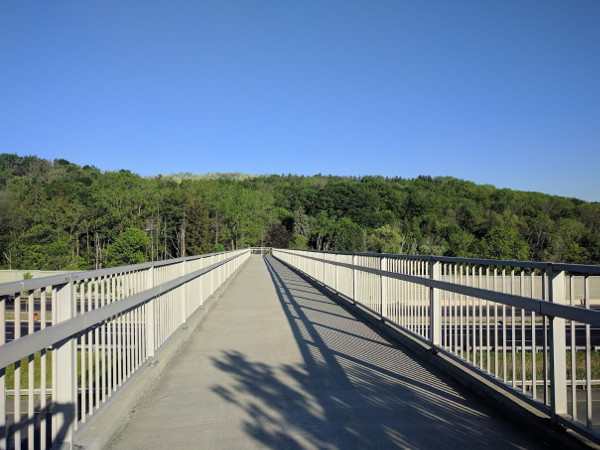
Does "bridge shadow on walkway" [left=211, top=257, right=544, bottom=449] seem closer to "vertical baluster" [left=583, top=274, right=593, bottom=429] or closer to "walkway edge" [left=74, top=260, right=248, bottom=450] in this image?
"vertical baluster" [left=583, top=274, right=593, bottom=429]

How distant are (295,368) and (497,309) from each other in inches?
96.9

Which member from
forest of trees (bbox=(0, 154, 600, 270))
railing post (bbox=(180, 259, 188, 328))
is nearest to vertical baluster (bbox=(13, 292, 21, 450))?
railing post (bbox=(180, 259, 188, 328))

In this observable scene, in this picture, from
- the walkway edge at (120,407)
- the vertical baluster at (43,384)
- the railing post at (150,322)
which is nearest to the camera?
the vertical baluster at (43,384)

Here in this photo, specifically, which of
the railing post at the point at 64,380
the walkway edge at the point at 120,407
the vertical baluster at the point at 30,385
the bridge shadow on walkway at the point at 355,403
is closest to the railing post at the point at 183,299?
the walkway edge at the point at 120,407

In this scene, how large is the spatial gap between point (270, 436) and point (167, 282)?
3132 mm

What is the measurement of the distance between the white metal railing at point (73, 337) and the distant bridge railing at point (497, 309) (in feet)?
10.8

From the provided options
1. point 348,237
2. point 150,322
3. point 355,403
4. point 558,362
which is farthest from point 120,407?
point 348,237

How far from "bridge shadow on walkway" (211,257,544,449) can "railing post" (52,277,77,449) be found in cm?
124

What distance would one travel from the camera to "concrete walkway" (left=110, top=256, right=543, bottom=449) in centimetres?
368

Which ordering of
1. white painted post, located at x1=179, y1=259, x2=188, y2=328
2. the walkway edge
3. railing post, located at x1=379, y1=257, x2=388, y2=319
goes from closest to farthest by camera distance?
1. the walkway edge
2. white painted post, located at x1=179, y1=259, x2=188, y2=328
3. railing post, located at x1=379, y1=257, x2=388, y2=319

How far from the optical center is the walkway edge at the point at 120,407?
3.43m

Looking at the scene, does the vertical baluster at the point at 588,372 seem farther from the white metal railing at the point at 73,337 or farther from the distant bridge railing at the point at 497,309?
the white metal railing at the point at 73,337

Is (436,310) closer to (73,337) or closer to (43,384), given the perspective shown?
(73,337)

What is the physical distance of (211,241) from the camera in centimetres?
10206
